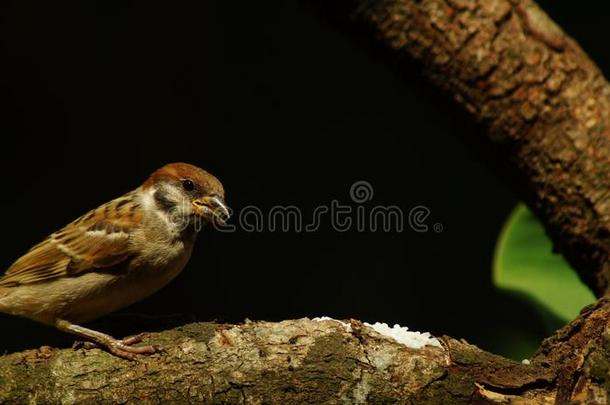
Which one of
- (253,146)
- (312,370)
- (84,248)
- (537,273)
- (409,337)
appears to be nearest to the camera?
(312,370)

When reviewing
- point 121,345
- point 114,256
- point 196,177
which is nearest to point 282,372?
point 121,345

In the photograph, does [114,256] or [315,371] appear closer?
[315,371]

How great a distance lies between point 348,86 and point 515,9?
247cm

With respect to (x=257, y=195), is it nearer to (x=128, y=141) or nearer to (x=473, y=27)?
(x=128, y=141)

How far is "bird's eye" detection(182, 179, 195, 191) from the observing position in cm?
323

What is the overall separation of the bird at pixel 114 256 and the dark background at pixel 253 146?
159 cm

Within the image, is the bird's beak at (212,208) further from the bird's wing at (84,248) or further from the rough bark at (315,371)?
the rough bark at (315,371)

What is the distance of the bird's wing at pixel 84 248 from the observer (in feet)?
10.1

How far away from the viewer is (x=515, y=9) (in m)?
3.26

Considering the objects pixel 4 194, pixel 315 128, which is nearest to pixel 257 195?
pixel 315 128

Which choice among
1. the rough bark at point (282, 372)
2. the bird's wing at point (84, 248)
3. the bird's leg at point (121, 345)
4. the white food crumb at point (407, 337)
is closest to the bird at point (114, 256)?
the bird's wing at point (84, 248)

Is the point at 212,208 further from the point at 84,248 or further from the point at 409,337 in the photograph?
the point at 409,337

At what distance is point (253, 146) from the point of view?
5.41 m

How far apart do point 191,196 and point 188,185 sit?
40mm
